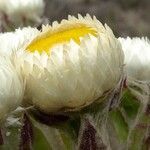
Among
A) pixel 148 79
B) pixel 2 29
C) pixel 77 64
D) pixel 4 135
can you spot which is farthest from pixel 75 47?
pixel 2 29

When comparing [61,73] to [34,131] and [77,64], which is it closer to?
[77,64]

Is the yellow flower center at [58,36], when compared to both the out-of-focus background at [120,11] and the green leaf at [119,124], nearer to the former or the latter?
the green leaf at [119,124]

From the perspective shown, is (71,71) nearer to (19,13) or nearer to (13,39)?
(13,39)

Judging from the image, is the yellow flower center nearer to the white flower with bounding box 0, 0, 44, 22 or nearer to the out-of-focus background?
the white flower with bounding box 0, 0, 44, 22

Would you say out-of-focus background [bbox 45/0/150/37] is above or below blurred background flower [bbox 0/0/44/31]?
above

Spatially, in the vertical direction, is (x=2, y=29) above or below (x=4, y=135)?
above

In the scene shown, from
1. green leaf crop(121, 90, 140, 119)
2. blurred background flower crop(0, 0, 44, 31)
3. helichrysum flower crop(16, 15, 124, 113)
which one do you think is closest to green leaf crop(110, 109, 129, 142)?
green leaf crop(121, 90, 140, 119)

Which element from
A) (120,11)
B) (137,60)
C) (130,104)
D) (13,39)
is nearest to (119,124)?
(130,104)
